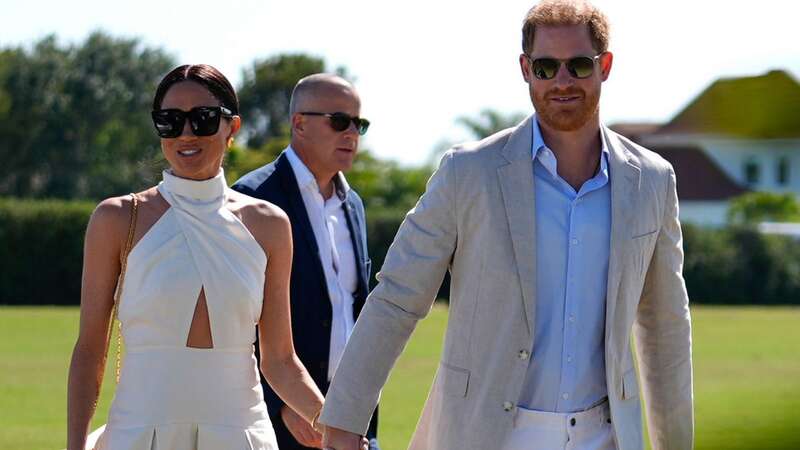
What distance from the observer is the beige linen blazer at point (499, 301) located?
13.1ft

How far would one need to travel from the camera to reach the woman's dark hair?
4.61m

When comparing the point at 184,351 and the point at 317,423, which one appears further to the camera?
the point at 317,423

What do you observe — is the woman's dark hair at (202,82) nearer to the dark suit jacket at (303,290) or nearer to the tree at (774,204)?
the dark suit jacket at (303,290)

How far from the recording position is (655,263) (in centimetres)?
430

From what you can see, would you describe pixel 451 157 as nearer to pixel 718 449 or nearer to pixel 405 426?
pixel 718 449

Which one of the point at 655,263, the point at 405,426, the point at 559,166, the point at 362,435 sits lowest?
the point at 405,426

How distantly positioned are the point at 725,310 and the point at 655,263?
128ft

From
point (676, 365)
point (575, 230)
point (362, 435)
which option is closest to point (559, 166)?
point (575, 230)

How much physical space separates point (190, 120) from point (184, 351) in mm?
729

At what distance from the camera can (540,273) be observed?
402 cm

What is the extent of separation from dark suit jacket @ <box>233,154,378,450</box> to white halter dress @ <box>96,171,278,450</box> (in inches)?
59.0

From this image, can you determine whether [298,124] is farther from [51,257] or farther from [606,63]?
[51,257]

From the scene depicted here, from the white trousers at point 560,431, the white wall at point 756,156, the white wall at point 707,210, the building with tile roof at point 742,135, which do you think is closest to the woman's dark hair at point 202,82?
the white trousers at point 560,431

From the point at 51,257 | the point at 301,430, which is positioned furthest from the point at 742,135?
the point at 51,257
